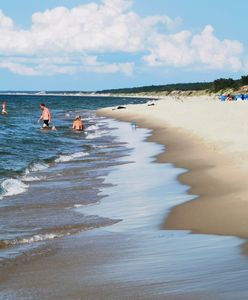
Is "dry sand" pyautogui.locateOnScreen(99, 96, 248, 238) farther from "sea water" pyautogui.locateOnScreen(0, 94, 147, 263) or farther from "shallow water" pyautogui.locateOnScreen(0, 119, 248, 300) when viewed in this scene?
"sea water" pyautogui.locateOnScreen(0, 94, 147, 263)

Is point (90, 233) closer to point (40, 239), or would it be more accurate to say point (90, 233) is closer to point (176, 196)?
point (40, 239)

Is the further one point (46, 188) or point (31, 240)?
point (46, 188)

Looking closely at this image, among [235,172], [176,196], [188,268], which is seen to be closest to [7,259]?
[188,268]

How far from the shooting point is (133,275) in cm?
598

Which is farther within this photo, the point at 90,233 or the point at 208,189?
the point at 208,189

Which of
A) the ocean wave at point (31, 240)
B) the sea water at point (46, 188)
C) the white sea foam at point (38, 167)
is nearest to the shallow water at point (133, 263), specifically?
the ocean wave at point (31, 240)

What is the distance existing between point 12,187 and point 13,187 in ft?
0.08

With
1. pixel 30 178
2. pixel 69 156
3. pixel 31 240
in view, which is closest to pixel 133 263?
pixel 31 240

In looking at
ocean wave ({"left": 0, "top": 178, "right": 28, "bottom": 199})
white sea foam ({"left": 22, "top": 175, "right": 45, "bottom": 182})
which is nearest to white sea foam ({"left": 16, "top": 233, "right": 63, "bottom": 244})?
ocean wave ({"left": 0, "top": 178, "right": 28, "bottom": 199})

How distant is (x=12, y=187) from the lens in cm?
1395

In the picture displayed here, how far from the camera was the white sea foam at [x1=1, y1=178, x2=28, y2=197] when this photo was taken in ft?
43.8

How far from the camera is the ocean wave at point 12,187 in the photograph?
521 inches

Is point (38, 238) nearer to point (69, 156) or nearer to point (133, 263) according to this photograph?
point (133, 263)

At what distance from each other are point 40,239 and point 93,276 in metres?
2.43
